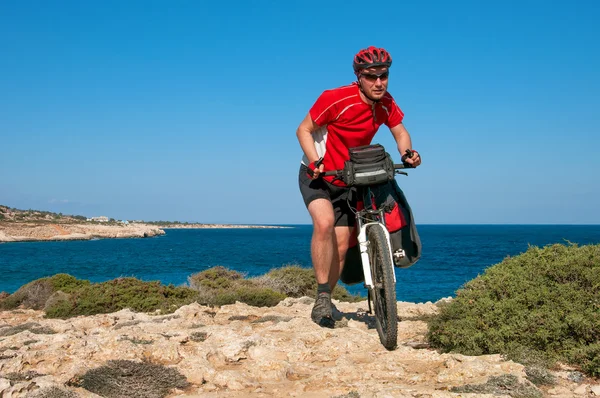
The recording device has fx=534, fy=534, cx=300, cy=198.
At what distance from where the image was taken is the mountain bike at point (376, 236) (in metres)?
4.38

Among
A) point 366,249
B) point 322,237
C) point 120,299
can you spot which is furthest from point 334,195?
point 120,299

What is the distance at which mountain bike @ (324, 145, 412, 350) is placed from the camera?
438 centimetres

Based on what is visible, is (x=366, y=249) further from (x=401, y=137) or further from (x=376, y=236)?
(x=401, y=137)

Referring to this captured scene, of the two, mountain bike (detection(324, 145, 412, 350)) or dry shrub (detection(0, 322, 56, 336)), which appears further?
dry shrub (detection(0, 322, 56, 336))

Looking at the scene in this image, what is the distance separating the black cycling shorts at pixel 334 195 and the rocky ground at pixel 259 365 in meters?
1.10

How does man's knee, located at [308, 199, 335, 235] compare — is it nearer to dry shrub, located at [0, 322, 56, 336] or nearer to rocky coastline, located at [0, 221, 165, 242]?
dry shrub, located at [0, 322, 56, 336]

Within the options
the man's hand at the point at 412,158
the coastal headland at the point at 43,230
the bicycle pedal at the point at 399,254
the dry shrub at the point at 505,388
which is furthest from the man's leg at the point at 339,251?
the coastal headland at the point at 43,230

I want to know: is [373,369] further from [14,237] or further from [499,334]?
[14,237]

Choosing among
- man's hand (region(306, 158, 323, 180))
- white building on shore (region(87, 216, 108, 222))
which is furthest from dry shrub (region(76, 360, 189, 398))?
white building on shore (region(87, 216, 108, 222))

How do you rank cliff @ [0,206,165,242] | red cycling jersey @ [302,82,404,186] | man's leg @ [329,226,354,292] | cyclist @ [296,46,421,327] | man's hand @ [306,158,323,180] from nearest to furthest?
1. man's hand @ [306,158,323,180]
2. cyclist @ [296,46,421,327]
3. red cycling jersey @ [302,82,404,186]
4. man's leg @ [329,226,354,292]
5. cliff @ [0,206,165,242]

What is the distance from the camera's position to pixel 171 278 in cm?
2916

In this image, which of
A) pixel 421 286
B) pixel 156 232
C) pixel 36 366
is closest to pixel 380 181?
pixel 36 366

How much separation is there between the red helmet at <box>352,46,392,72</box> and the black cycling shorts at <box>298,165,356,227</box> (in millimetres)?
1164

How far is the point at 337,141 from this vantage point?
5.22m
